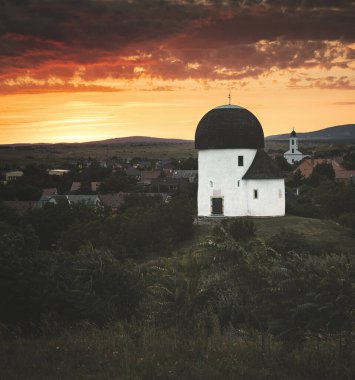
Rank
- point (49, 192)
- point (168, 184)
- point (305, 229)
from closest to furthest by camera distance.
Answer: point (305, 229)
point (49, 192)
point (168, 184)

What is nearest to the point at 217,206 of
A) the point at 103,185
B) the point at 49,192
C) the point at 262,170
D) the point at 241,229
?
the point at 262,170

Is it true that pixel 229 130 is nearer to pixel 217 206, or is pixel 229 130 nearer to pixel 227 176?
pixel 227 176

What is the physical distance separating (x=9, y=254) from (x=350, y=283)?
616 cm

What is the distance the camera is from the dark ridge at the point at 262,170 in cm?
4031

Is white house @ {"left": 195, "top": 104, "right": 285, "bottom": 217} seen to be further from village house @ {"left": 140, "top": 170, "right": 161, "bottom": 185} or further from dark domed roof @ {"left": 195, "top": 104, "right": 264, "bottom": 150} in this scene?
village house @ {"left": 140, "top": 170, "right": 161, "bottom": 185}

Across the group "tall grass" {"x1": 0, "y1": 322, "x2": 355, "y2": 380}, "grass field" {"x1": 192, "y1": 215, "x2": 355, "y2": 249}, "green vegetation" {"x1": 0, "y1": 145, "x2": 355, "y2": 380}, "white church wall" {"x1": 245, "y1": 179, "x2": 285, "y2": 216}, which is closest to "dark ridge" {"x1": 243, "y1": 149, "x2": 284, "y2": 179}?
"white church wall" {"x1": 245, "y1": 179, "x2": 285, "y2": 216}

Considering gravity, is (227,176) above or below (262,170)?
below

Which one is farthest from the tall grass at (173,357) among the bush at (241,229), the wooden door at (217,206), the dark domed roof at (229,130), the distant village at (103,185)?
the distant village at (103,185)

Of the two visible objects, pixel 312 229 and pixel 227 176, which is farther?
pixel 227 176

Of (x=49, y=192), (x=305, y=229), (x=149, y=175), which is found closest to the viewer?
(x=305, y=229)

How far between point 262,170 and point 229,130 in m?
3.28

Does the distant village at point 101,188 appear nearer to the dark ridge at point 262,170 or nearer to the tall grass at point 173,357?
the dark ridge at point 262,170

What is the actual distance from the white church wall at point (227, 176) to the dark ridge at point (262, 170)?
0.29 m

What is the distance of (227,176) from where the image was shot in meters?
40.6
